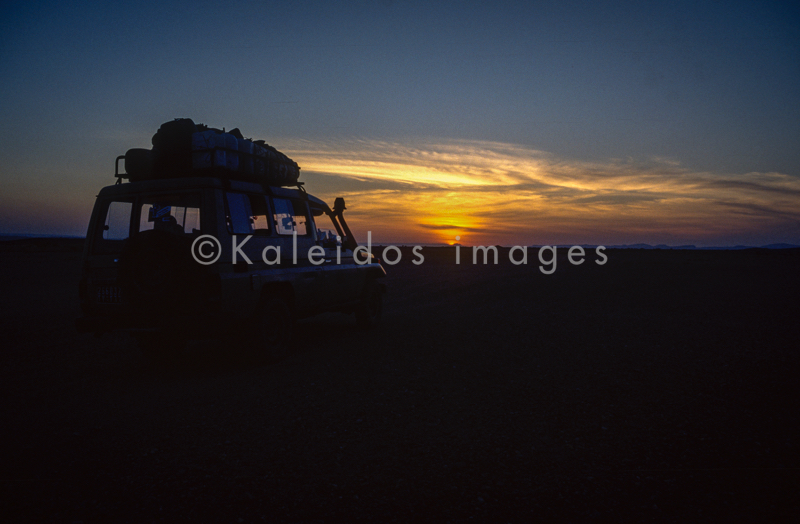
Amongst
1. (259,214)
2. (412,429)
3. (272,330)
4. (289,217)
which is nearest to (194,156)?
(259,214)

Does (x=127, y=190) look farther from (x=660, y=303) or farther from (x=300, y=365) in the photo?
(x=660, y=303)

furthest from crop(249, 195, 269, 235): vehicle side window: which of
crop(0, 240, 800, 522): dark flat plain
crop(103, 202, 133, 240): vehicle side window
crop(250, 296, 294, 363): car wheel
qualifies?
crop(0, 240, 800, 522): dark flat plain

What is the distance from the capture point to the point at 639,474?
3.71 metres

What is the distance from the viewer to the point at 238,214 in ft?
22.5

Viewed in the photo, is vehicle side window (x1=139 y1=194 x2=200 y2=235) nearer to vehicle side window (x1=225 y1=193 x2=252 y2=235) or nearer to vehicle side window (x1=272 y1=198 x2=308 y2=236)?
vehicle side window (x1=225 y1=193 x2=252 y2=235)

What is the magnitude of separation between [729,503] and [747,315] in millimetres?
10721

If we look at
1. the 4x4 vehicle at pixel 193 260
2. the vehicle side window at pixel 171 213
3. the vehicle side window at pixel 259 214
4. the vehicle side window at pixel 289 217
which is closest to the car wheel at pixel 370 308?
the 4x4 vehicle at pixel 193 260

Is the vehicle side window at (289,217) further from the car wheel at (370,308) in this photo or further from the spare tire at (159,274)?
the car wheel at (370,308)

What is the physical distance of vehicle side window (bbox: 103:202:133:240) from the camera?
679 centimetres

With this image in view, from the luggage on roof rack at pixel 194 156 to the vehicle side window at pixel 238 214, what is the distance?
32 centimetres

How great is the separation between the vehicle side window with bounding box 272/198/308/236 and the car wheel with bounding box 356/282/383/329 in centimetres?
244

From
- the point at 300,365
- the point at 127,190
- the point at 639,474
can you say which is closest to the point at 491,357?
the point at 300,365

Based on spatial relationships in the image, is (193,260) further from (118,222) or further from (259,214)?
(118,222)

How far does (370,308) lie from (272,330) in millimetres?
3203
